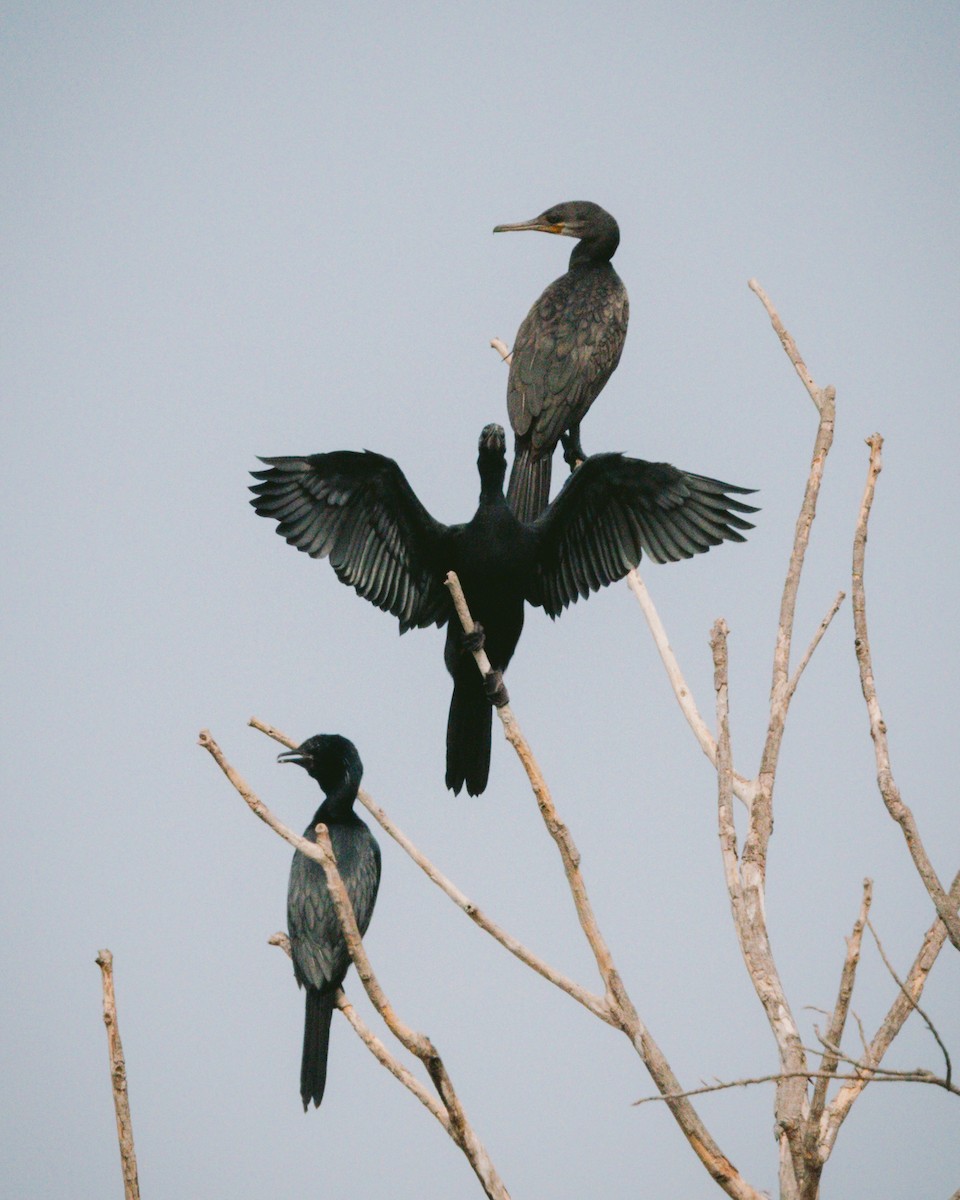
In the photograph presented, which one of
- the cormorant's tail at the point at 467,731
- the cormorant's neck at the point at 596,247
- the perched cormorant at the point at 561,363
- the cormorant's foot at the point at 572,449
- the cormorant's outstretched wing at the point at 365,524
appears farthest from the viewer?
the cormorant's neck at the point at 596,247

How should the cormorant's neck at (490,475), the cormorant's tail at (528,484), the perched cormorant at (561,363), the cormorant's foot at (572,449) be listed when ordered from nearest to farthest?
the cormorant's neck at (490,475), the cormorant's tail at (528,484), the perched cormorant at (561,363), the cormorant's foot at (572,449)

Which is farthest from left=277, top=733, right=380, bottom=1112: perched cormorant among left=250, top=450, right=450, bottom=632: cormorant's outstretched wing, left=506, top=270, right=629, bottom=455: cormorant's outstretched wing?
left=506, top=270, right=629, bottom=455: cormorant's outstretched wing

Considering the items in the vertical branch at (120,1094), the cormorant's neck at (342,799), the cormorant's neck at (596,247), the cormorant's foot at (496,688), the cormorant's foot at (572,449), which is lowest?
the vertical branch at (120,1094)

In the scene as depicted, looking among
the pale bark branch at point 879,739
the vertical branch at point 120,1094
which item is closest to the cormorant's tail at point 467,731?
the pale bark branch at point 879,739

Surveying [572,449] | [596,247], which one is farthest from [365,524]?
[596,247]

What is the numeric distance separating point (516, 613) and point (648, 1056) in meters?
2.44

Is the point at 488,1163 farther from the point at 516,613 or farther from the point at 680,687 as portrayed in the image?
the point at 516,613

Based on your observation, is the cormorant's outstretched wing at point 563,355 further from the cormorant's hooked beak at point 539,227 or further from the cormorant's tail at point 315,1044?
the cormorant's tail at point 315,1044

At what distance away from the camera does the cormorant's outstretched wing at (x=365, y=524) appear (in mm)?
5840

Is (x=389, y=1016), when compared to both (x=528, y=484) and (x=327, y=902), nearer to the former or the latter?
(x=327, y=902)

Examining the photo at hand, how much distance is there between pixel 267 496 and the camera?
5852mm

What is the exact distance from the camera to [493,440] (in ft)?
18.7

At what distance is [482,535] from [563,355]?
1528 mm

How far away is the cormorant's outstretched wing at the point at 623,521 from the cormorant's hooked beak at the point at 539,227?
102 inches
